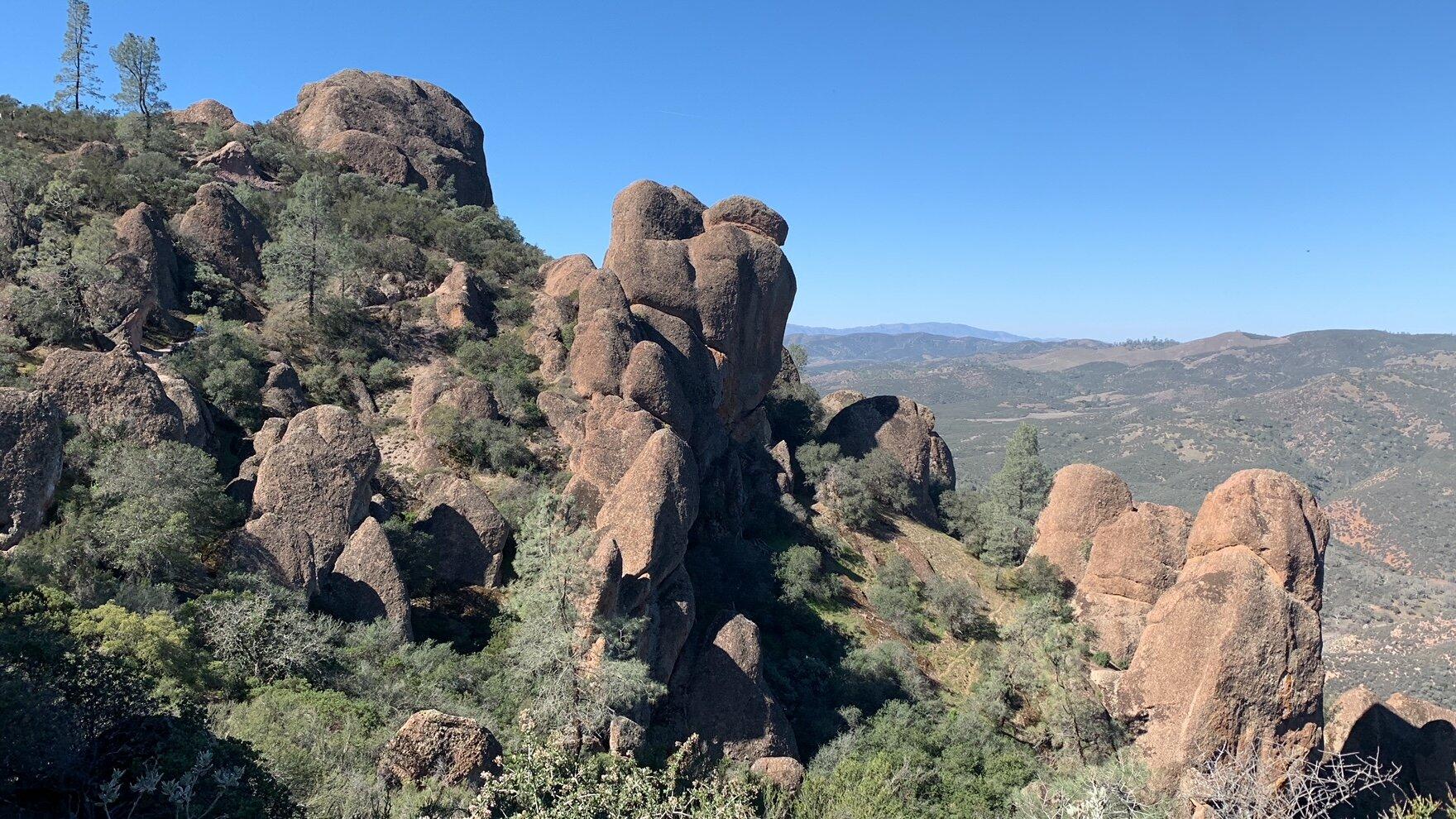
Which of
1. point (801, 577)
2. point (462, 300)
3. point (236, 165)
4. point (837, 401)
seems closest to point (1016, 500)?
point (837, 401)

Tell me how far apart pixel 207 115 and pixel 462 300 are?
108ft

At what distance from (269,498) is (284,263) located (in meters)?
16.9

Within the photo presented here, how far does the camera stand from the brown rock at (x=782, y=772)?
15.1m

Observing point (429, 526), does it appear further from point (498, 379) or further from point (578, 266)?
point (578, 266)

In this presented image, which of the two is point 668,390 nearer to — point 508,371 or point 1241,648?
point 508,371

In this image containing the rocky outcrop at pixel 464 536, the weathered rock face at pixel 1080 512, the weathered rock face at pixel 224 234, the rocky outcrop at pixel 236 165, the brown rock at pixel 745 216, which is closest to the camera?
the rocky outcrop at pixel 464 536

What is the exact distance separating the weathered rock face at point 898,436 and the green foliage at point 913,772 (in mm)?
17641

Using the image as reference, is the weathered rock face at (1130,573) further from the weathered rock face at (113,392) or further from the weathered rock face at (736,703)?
the weathered rock face at (113,392)

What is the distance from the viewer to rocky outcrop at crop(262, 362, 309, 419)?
20.8 m

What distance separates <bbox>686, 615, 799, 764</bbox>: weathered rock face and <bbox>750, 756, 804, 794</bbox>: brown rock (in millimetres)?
512

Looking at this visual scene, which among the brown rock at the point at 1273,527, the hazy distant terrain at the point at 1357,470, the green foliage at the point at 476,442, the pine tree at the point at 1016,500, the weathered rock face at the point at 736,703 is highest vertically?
the green foliage at the point at 476,442

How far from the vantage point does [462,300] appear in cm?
3047

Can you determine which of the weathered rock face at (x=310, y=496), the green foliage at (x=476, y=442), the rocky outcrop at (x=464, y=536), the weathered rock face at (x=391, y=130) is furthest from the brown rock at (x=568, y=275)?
the weathered rock face at (x=391, y=130)

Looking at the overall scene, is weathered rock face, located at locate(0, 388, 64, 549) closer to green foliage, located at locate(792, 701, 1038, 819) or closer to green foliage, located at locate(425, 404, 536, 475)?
green foliage, located at locate(425, 404, 536, 475)
